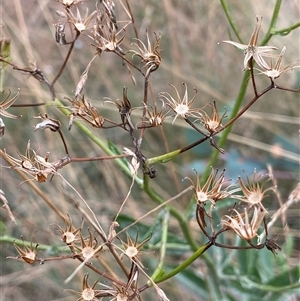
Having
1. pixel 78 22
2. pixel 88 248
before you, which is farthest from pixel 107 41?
pixel 88 248

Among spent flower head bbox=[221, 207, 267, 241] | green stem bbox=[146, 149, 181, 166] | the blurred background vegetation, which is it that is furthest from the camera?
the blurred background vegetation

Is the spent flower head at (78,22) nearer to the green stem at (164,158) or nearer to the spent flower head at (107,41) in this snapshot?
the spent flower head at (107,41)

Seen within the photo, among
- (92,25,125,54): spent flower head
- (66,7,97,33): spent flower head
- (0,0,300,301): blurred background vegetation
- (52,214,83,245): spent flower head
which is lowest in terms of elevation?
(0,0,300,301): blurred background vegetation

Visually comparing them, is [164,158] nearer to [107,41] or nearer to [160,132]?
[107,41]

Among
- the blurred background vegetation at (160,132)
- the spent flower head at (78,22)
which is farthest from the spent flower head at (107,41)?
the blurred background vegetation at (160,132)

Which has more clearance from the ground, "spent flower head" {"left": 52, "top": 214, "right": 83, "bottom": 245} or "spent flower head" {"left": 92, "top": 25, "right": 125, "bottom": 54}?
"spent flower head" {"left": 92, "top": 25, "right": 125, "bottom": 54}

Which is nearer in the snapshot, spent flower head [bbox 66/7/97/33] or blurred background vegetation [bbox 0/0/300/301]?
spent flower head [bbox 66/7/97/33]

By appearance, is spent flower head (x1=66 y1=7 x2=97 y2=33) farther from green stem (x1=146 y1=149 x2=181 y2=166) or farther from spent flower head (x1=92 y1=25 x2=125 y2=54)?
green stem (x1=146 y1=149 x2=181 y2=166)

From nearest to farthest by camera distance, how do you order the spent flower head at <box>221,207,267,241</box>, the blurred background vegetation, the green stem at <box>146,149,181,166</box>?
the spent flower head at <box>221,207,267,241</box> → the green stem at <box>146,149,181,166</box> → the blurred background vegetation

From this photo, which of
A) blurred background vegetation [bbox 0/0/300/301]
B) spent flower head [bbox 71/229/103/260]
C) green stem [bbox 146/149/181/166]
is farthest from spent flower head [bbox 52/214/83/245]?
blurred background vegetation [bbox 0/0/300/301]
